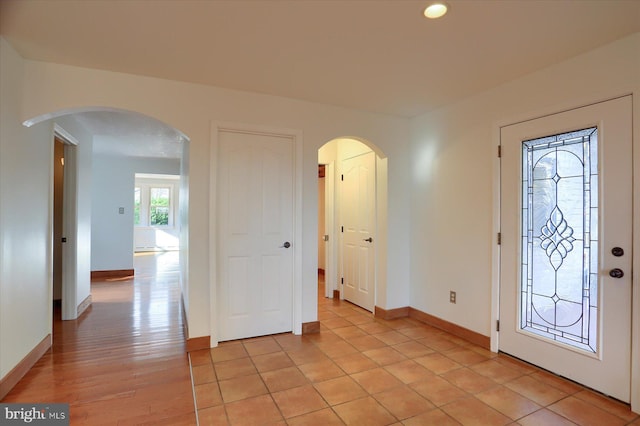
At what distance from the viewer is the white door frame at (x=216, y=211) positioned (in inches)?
122

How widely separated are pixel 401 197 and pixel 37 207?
3.74 metres

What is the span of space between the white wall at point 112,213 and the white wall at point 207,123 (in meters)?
4.48

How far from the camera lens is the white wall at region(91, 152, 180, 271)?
655cm

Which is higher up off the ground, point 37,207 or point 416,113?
point 416,113

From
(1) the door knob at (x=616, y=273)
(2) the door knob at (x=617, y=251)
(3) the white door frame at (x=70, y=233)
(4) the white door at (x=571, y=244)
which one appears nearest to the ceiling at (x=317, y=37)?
(4) the white door at (x=571, y=244)

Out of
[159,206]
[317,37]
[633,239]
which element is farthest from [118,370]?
[159,206]

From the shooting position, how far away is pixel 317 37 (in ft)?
7.30

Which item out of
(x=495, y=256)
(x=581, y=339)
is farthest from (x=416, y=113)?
(x=581, y=339)

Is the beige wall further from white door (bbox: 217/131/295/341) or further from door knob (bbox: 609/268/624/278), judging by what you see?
white door (bbox: 217/131/295/341)

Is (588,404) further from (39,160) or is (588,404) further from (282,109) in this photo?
(39,160)

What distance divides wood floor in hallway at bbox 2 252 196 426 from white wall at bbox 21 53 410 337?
52 cm

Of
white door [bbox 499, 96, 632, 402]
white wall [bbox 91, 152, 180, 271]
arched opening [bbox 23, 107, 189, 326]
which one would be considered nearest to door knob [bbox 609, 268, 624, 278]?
white door [bbox 499, 96, 632, 402]

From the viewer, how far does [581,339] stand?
7.99 ft

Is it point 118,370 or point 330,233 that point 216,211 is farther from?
point 330,233
